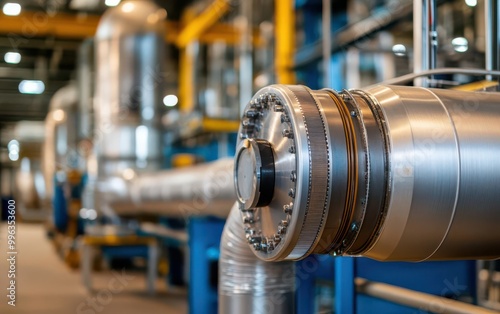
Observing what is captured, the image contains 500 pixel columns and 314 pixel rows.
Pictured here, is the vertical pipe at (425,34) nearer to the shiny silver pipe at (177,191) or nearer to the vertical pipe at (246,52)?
the shiny silver pipe at (177,191)

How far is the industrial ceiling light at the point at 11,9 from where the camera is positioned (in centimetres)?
586

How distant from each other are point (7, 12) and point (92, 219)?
2.42m

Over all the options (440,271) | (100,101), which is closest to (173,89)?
(100,101)

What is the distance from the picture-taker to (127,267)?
5.66 m

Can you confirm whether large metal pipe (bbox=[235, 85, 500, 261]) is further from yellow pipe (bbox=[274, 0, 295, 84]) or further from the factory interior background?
yellow pipe (bbox=[274, 0, 295, 84])

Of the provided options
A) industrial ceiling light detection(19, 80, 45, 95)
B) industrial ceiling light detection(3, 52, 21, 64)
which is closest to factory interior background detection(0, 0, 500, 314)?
industrial ceiling light detection(3, 52, 21, 64)

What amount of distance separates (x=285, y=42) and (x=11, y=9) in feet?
11.8

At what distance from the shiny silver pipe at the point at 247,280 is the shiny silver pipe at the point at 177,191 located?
25.6 inches

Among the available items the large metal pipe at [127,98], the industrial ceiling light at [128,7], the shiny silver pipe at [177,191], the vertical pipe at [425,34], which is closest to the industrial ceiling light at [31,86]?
the industrial ceiling light at [128,7]

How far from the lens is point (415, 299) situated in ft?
4.75

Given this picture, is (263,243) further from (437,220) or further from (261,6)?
(261,6)

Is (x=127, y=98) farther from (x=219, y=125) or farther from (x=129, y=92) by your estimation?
(x=219, y=125)

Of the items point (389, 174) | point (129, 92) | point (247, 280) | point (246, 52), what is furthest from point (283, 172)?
point (129, 92)

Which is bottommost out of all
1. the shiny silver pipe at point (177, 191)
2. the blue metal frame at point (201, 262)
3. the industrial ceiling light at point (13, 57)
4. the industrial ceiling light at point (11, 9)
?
the blue metal frame at point (201, 262)
